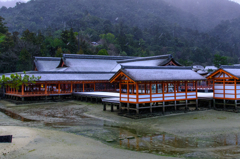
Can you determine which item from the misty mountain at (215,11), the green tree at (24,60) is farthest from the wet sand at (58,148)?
the misty mountain at (215,11)

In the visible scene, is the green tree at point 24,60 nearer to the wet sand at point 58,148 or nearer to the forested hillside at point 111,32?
the forested hillside at point 111,32

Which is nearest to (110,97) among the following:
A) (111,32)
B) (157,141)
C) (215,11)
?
(157,141)

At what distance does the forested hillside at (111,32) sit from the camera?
62250 mm

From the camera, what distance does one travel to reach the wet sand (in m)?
9.70

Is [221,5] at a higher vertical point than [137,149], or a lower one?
higher

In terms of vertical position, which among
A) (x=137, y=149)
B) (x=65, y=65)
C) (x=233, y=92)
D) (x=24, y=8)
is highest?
(x=24, y=8)

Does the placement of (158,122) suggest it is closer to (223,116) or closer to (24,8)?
(223,116)

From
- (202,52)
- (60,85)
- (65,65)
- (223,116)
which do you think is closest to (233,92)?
(223,116)

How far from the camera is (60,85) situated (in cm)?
3516

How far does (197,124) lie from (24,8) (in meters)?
148

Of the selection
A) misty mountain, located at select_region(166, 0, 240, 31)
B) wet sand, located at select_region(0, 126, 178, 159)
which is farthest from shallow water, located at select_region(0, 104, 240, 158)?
misty mountain, located at select_region(166, 0, 240, 31)

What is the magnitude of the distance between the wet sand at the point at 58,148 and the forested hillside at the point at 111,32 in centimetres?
3978

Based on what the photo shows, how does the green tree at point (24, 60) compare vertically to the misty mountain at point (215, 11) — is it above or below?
below

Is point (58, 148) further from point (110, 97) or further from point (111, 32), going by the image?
point (111, 32)
